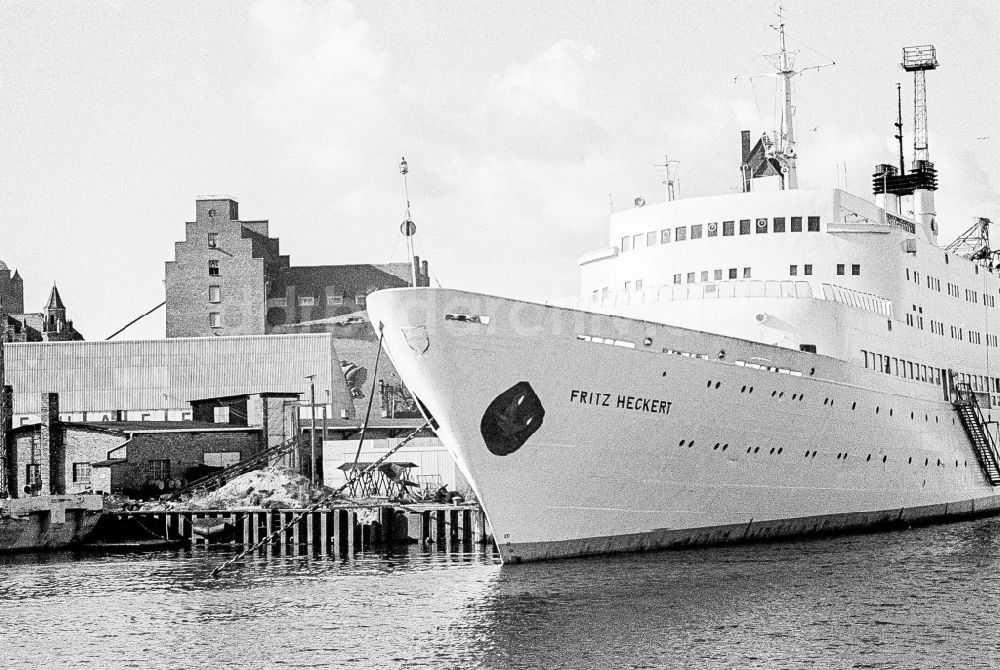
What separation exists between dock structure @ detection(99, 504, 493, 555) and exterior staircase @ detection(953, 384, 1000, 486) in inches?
546

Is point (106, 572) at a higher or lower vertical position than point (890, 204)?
lower

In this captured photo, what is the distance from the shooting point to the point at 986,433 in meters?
38.5

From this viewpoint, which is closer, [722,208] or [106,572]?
[106,572]

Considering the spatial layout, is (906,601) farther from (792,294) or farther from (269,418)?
(269,418)

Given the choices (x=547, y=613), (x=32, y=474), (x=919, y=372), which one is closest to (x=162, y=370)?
(x=32, y=474)

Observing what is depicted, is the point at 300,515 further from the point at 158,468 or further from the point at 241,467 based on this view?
the point at 158,468

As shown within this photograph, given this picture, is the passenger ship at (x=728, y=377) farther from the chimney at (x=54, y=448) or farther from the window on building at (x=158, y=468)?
the chimney at (x=54, y=448)

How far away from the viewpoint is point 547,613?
2189 centimetres

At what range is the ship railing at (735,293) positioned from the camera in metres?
30.8

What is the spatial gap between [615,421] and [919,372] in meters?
12.8

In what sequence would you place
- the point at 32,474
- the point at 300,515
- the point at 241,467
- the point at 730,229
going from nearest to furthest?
the point at 730,229
the point at 300,515
the point at 32,474
the point at 241,467

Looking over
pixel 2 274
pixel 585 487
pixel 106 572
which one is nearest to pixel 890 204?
pixel 585 487

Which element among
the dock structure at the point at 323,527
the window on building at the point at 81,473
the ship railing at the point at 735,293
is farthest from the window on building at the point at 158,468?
the ship railing at the point at 735,293

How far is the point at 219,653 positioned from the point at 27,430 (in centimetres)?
2906
